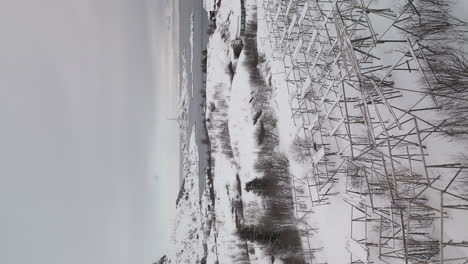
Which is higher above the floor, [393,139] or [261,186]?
[393,139]

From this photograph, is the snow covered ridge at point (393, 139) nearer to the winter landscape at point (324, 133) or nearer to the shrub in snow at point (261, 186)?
the winter landscape at point (324, 133)

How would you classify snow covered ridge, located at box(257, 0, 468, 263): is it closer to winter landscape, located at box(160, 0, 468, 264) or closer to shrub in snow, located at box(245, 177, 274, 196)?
winter landscape, located at box(160, 0, 468, 264)

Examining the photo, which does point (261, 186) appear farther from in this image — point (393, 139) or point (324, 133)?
point (393, 139)

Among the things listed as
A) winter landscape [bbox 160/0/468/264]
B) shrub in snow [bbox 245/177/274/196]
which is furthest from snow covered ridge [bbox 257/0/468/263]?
shrub in snow [bbox 245/177/274/196]

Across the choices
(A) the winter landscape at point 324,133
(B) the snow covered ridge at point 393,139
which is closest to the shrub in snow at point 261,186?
(A) the winter landscape at point 324,133

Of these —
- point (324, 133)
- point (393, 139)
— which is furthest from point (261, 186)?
point (393, 139)

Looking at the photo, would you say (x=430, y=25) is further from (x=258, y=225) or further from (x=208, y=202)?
(x=208, y=202)
